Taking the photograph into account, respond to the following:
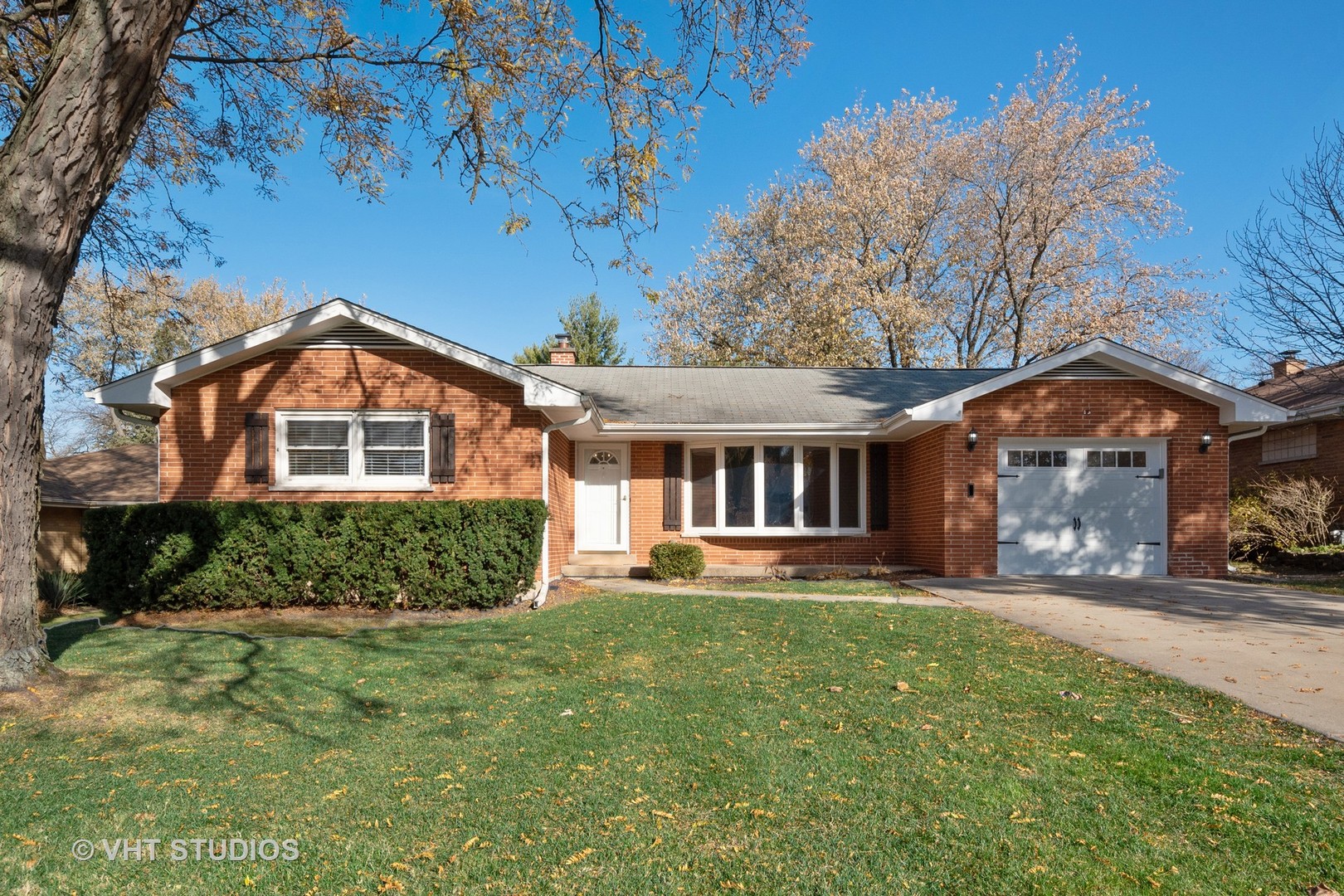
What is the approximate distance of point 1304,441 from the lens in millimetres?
18969

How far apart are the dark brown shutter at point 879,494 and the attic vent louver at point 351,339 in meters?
8.57

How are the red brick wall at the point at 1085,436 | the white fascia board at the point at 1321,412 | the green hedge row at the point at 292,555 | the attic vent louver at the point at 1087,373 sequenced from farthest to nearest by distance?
1. the white fascia board at the point at 1321,412
2. the attic vent louver at the point at 1087,373
3. the red brick wall at the point at 1085,436
4. the green hedge row at the point at 292,555

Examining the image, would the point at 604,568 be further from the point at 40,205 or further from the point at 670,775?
the point at 670,775

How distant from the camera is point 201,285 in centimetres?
3388

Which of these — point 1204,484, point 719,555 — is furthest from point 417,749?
point 1204,484

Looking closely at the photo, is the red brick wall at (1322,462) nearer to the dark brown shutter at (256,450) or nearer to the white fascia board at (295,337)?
the white fascia board at (295,337)

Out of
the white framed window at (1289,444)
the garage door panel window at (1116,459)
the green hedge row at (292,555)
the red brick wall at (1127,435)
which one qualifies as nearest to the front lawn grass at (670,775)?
the green hedge row at (292,555)

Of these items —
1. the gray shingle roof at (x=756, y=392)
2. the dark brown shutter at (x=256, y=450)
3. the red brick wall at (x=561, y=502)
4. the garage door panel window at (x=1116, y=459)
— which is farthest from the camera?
the gray shingle roof at (x=756, y=392)

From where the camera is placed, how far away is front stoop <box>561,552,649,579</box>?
49.1ft

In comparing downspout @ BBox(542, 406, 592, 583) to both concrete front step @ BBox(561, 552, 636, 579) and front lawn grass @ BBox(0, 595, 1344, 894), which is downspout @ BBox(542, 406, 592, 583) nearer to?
concrete front step @ BBox(561, 552, 636, 579)

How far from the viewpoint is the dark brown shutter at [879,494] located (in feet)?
51.0

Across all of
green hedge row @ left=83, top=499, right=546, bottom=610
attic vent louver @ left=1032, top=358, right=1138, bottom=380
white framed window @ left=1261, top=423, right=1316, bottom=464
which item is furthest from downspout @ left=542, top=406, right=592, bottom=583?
white framed window @ left=1261, top=423, right=1316, bottom=464

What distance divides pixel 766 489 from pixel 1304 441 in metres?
13.0

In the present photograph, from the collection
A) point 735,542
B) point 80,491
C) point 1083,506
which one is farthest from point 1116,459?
point 80,491
